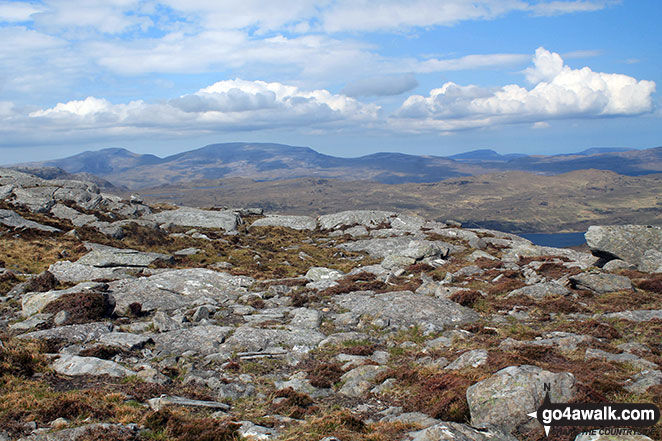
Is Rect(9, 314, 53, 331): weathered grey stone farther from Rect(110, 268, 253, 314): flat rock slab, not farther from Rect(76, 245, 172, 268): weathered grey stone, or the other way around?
Rect(76, 245, 172, 268): weathered grey stone

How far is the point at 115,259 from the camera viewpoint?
34656 mm

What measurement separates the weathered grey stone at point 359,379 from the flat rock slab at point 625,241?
27.8 m

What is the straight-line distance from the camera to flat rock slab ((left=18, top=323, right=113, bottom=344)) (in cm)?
1811

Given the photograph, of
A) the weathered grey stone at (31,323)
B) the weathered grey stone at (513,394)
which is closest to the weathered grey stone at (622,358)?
the weathered grey stone at (513,394)

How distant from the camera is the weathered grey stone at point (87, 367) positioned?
48.5 ft

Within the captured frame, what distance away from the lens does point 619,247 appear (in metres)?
33.9

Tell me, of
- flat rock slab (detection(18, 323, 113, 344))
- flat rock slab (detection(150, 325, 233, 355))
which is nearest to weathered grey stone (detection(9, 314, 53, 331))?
flat rock slab (detection(18, 323, 113, 344))

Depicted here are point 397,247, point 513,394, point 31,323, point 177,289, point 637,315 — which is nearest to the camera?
point 513,394

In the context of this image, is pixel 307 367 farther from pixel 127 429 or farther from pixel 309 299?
pixel 309 299

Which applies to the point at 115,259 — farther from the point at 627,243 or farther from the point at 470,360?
the point at 627,243

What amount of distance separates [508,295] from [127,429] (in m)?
23.2

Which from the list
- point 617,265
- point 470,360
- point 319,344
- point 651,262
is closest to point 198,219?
point 319,344

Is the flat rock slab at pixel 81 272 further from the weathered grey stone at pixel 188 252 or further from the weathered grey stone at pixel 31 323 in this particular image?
the weathered grey stone at pixel 188 252

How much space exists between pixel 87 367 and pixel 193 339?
483 cm
